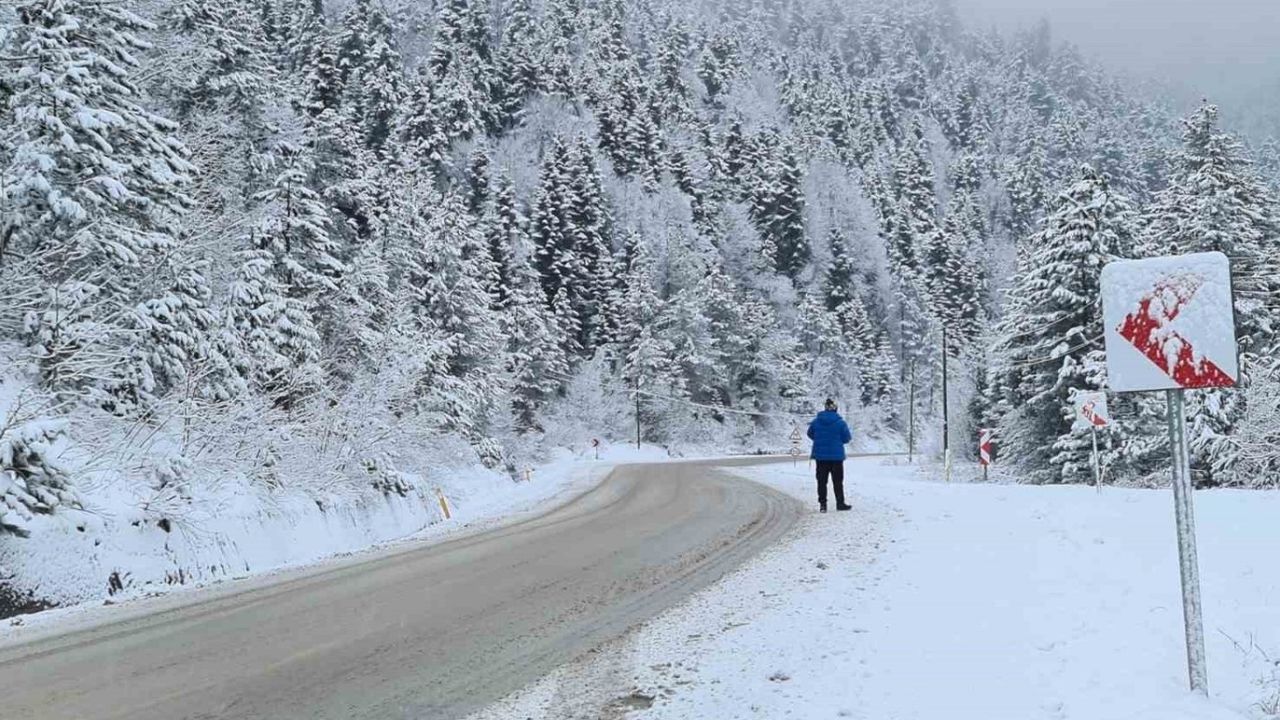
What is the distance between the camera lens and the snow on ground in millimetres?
7125

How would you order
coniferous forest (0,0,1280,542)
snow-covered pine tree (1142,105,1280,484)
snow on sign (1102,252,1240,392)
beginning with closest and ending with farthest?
1. snow on sign (1102,252,1240,392)
2. coniferous forest (0,0,1280,542)
3. snow-covered pine tree (1142,105,1280,484)

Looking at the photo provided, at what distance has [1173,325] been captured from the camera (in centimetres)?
378

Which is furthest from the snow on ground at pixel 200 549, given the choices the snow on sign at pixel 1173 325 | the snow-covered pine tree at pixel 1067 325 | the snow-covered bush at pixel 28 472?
the snow-covered pine tree at pixel 1067 325

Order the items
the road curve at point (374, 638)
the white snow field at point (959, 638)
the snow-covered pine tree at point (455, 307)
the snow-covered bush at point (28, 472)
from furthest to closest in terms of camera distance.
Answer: the snow-covered pine tree at point (455, 307), the snow-covered bush at point (28, 472), the road curve at point (374, 638), the white snow field at point (959, 638)

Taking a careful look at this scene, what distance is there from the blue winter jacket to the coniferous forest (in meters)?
7.66

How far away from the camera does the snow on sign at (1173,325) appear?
145 inches

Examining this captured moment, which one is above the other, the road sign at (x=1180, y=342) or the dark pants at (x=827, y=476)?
the road sign at (x=1180, y=342)

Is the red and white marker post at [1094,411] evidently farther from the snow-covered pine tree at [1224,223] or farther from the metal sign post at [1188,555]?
the metal sign post at [1188,555]

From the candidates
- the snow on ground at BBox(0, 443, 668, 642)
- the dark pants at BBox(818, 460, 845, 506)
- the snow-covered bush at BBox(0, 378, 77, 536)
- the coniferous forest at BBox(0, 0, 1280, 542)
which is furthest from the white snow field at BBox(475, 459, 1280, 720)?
Result: the coniferous forest at BBox(0, 0, 1280, 542)

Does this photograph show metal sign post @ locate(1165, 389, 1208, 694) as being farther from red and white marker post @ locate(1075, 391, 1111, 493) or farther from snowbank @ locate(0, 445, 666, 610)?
red and white marker post @ locate(1075, 391, 1111, 493)

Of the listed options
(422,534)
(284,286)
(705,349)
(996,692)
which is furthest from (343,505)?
(705,349)

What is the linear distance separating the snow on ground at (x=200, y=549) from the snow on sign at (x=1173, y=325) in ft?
24.1

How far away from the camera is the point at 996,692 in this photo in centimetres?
415

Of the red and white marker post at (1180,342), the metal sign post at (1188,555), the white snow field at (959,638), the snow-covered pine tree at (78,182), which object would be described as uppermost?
the snow-covered pine tree at (78,182)
